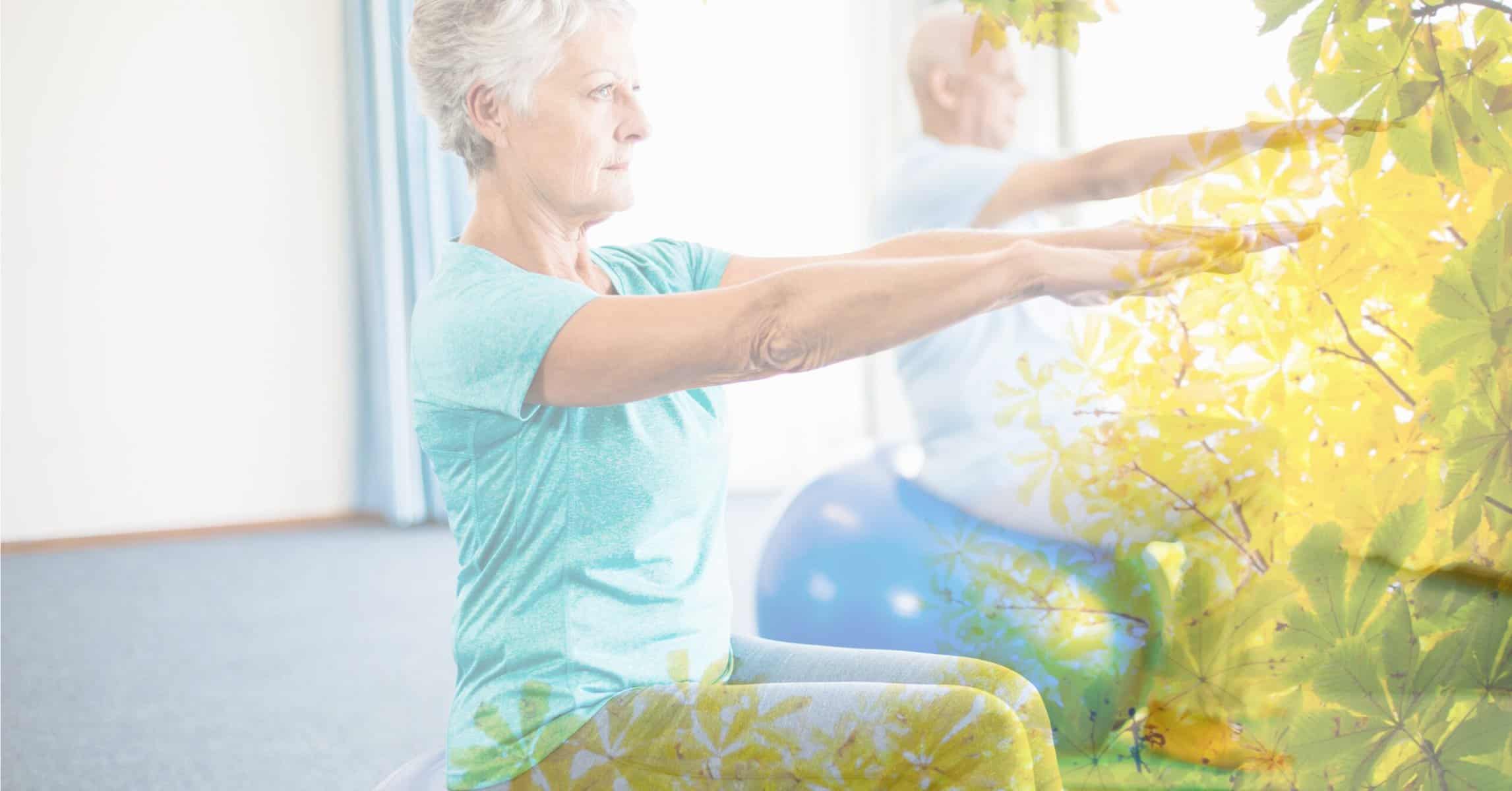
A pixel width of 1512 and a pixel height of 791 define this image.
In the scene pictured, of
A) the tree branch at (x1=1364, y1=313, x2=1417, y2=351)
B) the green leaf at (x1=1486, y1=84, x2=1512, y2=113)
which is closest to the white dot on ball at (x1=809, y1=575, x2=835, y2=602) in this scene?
the tree branch at (x1=1364, y1=313, x2=1417, y2=351)

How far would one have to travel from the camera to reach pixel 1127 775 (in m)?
0.68

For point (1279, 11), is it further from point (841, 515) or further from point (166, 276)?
point (166, 276)

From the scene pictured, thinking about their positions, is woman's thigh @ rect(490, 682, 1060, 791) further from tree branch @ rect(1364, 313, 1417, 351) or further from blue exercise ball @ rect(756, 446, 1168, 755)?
tree branch @ rect(1364, 313, 1417, 351)

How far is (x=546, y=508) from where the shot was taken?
621mm

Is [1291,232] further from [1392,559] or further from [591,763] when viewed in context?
[591,763]

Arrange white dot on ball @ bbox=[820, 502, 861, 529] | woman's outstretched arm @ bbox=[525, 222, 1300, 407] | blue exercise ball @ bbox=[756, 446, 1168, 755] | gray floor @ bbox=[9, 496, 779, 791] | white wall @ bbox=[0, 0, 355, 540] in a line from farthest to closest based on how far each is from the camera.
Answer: gray floor @ bbox=[9, 496, 779, 791]
white wall @ bbox=[0, 0, 355, 540]
white dot on ball @ bbox=[820, 502, 861, 529]
blue exercise ball @ bbox=[756, 446, 1168, 755]
woman's outstretched arm @ bbox=[525, 222, 1300, 407]

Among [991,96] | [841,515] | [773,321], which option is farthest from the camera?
[841,515]

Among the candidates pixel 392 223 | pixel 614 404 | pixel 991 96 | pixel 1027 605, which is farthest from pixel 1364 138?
pixel 392 223

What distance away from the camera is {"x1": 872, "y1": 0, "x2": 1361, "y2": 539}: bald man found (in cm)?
64

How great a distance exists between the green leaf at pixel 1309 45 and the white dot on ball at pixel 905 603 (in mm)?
339

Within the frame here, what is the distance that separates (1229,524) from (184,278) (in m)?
2.67

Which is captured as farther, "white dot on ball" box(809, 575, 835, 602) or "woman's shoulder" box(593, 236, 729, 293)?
"white dot on ball" box(809, 575, 835, 602)

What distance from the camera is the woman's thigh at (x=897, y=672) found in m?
0.65

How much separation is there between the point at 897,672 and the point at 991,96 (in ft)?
1.03
